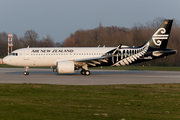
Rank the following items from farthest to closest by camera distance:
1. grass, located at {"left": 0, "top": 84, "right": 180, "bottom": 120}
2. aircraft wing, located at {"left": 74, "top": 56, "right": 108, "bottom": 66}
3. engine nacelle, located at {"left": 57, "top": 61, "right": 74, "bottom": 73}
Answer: aircraft wing, located at {"left": 74, "top": 56, "right": 108, "bottom": 66}, engine nacelle, located at {"left": 57, "top": 61, "right": 74, "bottom": 73}, grass, located at {"left": 0, "top": 84, "right": 180, "bottom": 120}

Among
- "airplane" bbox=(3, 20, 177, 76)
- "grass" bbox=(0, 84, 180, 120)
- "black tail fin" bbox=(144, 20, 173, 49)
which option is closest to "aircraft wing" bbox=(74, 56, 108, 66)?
"airplane" bbox=(3, 20, 177, 76)

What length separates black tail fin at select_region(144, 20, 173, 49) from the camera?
1190 inches

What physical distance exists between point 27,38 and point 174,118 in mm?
81862

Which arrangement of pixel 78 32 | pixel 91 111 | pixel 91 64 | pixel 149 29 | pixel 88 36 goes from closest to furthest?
pixel 91 111
pixel 91 64
pixel 149 29
pixel 88 36
pixel 78 32

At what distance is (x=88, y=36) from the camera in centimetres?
7644

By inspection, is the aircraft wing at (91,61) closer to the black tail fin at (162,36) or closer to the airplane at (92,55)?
the airplane at (92,55)

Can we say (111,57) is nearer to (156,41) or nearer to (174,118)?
(156,41)

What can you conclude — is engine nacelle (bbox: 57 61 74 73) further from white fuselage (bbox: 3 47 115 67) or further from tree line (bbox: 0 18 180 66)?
tree line (bbox: 0 18 180 66)

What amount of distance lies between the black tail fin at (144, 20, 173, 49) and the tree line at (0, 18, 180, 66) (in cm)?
2695

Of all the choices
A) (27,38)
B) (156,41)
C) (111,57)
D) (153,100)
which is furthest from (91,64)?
(27,38)

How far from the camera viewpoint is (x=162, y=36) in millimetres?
30344

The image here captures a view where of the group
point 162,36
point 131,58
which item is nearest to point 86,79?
point 131,58

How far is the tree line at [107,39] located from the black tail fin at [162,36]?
27.0 meters

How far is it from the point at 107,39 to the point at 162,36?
39.2 m
